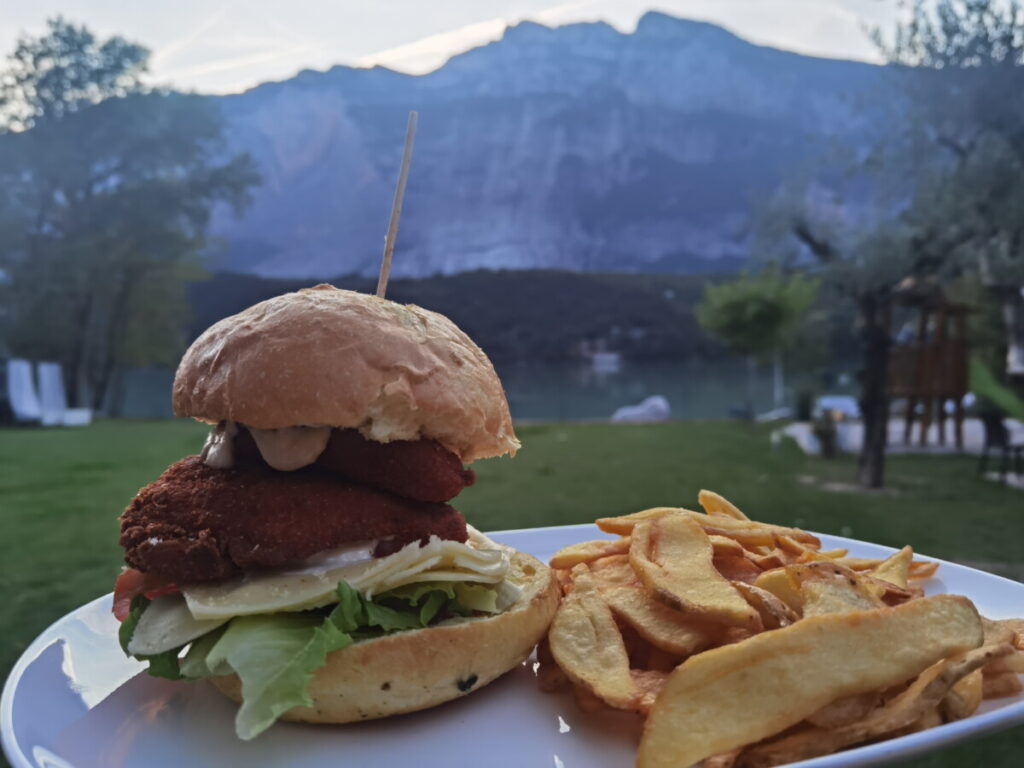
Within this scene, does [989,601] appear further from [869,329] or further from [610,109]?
[610,109]

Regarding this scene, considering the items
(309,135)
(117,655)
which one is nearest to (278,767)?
(117,655)

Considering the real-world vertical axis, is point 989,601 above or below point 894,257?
below

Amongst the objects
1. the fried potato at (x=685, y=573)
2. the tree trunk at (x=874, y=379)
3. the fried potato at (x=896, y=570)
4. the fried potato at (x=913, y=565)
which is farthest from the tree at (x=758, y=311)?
the fried potato at (x=685, y=573)

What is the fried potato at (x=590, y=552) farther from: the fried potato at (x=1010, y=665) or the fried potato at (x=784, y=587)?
the fried potato at (x=1010, y=665)

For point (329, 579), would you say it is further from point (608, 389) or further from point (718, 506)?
point (608, 389)

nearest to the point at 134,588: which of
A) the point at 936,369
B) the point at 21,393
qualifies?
the point at 936,369

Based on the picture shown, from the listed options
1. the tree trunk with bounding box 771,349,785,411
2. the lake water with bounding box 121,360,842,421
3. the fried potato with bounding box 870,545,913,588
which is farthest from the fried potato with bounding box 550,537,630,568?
the tree trunk with bounding box 771,349,785,411
